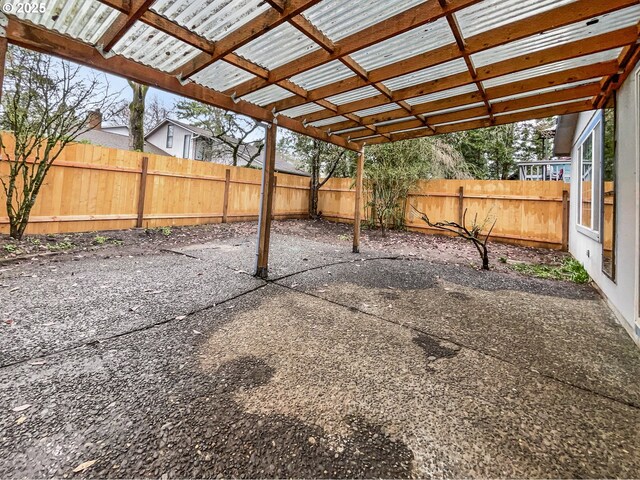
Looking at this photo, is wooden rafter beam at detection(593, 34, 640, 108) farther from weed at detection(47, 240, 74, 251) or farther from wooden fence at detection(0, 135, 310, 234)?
wooden fence at detection(0, 135, 310, 234)

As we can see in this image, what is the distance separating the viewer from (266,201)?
3.81m

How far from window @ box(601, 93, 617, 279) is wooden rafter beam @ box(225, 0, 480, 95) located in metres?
2.60

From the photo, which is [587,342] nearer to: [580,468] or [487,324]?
[487,324]

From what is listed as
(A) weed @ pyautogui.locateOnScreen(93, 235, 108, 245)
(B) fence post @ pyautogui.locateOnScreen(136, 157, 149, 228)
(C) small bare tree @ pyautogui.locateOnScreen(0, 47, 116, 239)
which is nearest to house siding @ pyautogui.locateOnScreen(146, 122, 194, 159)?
(B) fence post @ pyautogui.locateOnScreen(136, 157, 149, 228)

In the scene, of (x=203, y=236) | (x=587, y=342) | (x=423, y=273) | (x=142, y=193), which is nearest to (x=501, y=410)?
(x=587, y=342)

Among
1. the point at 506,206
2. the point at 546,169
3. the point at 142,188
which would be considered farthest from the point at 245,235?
the point at 546,169

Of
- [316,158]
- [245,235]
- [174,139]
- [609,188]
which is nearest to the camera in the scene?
[609,188]

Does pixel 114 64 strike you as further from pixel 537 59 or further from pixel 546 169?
pixel 546 169

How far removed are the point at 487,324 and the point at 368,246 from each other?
A: 419cm

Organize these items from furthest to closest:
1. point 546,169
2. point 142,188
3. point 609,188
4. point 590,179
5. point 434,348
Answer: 1. point 546,169
2. point 142,188
3. point 590,179
4. point 609,188
5. point 434,348

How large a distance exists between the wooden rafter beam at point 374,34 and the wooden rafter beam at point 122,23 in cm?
126

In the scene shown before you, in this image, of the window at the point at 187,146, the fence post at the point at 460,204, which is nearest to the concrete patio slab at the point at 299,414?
the fence post at the point at 460,204

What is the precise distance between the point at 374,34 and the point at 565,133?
6.02 m

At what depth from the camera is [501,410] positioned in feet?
4.93
